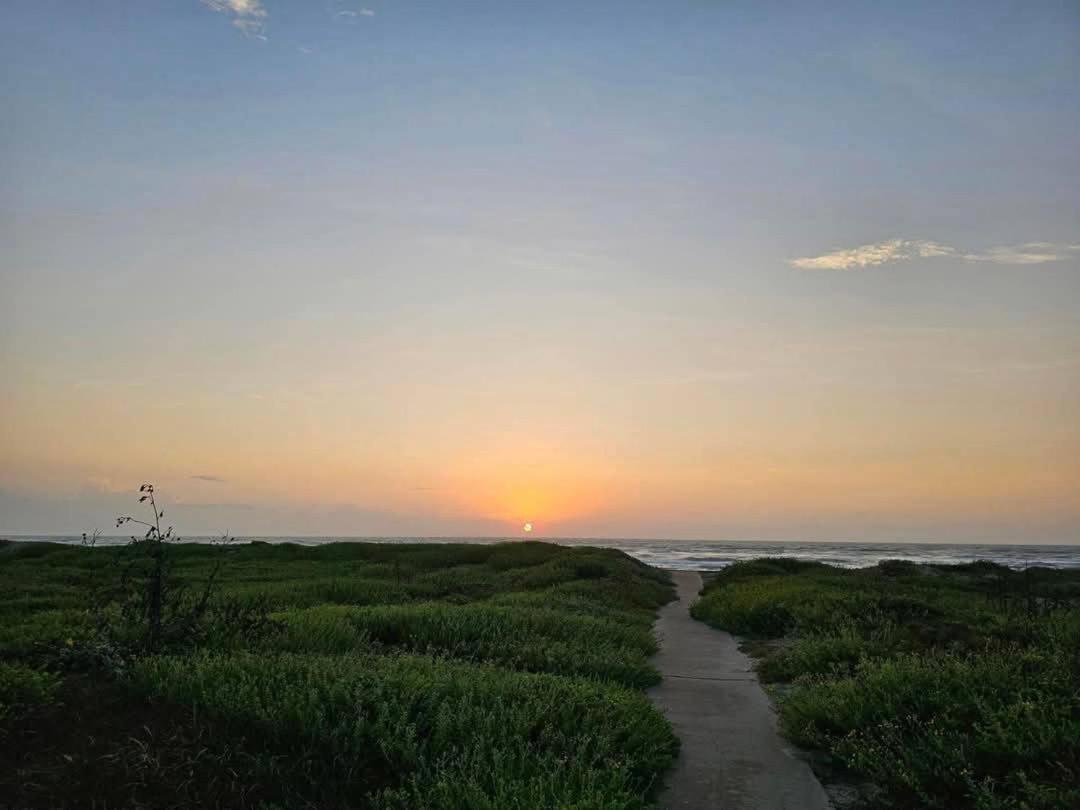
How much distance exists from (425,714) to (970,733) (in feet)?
16.8

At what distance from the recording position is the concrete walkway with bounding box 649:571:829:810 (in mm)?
6766

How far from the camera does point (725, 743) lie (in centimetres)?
845

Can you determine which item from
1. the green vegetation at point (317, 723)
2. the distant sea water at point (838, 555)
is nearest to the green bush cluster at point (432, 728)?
the green vegetation at point (317, 723)

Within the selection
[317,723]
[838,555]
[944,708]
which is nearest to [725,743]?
[944,708]

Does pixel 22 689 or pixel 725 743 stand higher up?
pixel 22 689

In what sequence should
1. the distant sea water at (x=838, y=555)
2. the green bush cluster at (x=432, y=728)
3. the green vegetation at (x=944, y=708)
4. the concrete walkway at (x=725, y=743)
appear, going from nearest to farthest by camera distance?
the green bush cluster at (x=432, y=728)
the green vegetation at (x=944, y=708)
the concrete walkway at (x=725, y=743)
the distant sea water at (x=838, y=555)

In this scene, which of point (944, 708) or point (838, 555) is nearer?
point (944, 708)

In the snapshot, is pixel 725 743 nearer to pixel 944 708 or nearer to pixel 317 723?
pixel 944 708

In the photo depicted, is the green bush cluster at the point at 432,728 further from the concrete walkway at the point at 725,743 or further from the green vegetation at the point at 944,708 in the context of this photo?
the green vegetation at the point at 944,708

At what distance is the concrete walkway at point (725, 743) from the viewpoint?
6.77 m

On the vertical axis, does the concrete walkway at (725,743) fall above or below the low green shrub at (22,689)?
below

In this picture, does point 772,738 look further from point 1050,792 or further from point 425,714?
point 425,714

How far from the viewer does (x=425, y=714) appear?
7375 mm

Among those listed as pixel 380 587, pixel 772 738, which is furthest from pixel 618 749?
pixel 380 587
